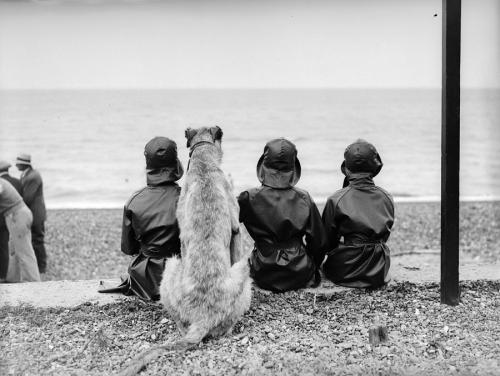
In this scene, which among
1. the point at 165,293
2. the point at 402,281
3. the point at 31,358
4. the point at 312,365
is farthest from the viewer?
the point at 402,281

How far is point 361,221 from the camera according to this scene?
18.0 feet

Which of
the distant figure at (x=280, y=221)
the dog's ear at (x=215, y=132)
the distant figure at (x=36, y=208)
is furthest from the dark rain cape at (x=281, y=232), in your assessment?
the distant figure at (x=36, y=208)

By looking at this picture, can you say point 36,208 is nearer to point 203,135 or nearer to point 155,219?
point 155,219

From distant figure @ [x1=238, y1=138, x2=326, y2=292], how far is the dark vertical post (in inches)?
46.0

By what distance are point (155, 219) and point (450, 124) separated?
2.66m

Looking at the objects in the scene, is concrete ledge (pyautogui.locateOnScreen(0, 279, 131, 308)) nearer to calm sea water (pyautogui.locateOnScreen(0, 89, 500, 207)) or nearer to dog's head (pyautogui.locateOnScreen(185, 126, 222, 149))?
dog's head (pyautogui.locateOnScreen(185, 126, 222, 149))

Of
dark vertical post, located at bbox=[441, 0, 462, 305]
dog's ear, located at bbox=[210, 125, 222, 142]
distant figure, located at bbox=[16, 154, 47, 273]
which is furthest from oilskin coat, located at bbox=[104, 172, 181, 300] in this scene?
distant figure, located at bbox=[16, 154, 47, 273]

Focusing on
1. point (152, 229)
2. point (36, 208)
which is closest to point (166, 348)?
point (152, 229)

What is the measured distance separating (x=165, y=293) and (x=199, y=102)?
70139 millimetres

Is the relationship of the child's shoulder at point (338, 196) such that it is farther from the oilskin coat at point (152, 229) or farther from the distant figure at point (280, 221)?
the oilskin coat at point (152, 229)

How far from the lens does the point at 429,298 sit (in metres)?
5.42

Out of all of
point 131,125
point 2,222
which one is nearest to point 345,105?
point 131,125

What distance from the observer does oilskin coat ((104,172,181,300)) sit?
17.6ft

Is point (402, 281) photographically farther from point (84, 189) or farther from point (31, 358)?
point (84, 189)
